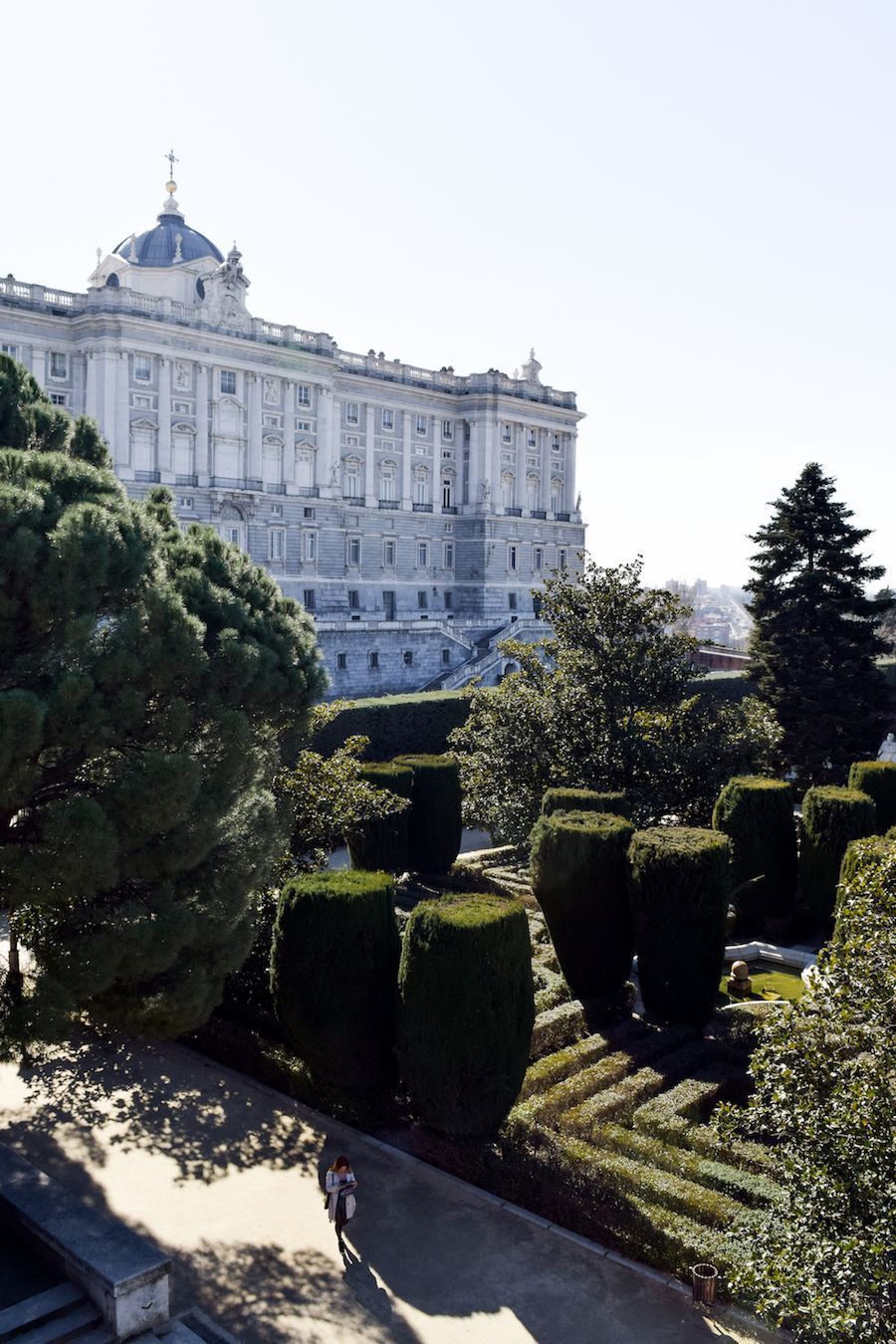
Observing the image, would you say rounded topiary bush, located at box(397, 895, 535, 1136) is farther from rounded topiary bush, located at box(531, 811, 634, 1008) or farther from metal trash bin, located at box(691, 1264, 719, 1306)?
rounded topiary bush, located at box(531, 811, 634, 1008)

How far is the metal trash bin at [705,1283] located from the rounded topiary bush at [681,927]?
226 inches

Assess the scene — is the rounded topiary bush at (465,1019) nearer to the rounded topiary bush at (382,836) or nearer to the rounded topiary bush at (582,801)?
the rounded topiary bush at (582,801)

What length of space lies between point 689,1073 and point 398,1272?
5.46 metres

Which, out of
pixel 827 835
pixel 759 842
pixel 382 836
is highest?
pixel 827 835

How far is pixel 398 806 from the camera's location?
19.7m

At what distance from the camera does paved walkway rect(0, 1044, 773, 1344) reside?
1024 cm

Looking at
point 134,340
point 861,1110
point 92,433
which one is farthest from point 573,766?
point 134,340

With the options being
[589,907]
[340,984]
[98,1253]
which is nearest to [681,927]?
[589,907]

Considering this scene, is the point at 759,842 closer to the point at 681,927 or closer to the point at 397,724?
the point at 681,927

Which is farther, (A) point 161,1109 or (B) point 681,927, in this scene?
(B) point 681,927

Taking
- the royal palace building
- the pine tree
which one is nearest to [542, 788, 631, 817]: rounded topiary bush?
the pine tree

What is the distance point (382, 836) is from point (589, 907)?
24.1 feet

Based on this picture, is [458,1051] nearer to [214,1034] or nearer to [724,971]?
[214,1034]

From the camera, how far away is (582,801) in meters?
19.7
